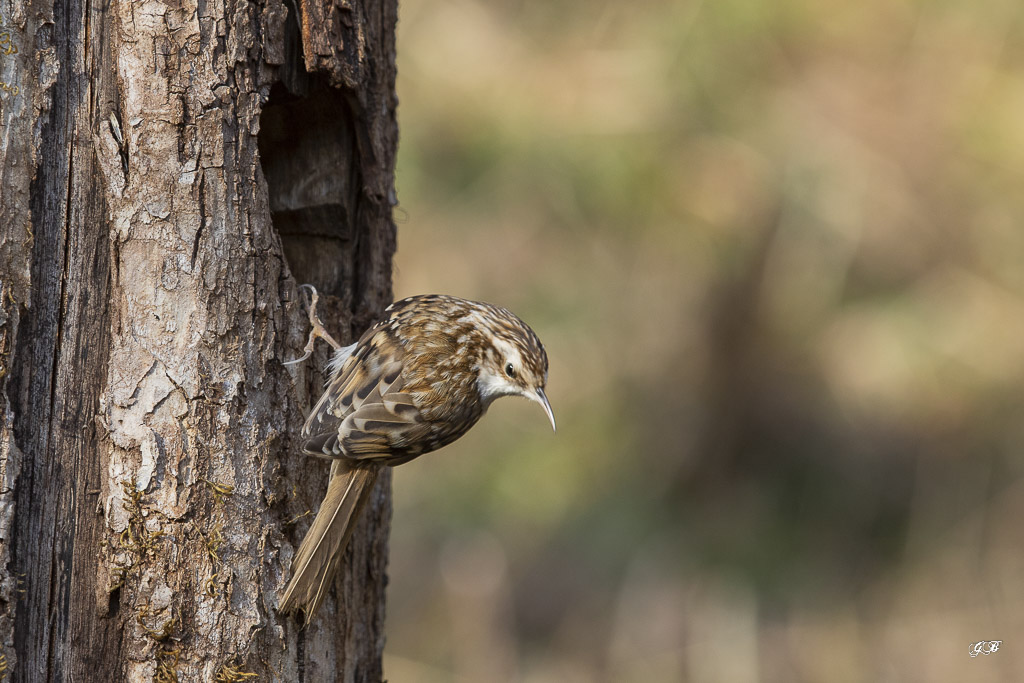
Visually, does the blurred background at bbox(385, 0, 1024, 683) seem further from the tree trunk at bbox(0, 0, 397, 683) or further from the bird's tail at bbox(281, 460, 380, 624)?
the tree trunk at bbox(0, 0, 397, 683)

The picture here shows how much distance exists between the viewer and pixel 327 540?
7.72ft

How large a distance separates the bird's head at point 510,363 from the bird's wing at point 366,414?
0.31 metres

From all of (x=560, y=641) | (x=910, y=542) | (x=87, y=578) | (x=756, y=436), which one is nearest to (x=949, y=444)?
(x=910, y=542)

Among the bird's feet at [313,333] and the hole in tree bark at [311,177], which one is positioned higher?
the hole in tree bark at [311,177]

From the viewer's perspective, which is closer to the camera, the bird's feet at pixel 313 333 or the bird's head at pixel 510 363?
the bird's feet at pixel 313 333

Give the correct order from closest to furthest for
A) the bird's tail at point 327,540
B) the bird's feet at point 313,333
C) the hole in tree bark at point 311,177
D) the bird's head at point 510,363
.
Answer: the bird's tail at point 327,540 < the bird's feet at point 313,333 < the hole in tree bark at point 311,177 < the bird's head at point 510,363

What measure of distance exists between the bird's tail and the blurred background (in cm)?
313

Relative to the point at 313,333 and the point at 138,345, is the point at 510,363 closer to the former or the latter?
the point at 313,333

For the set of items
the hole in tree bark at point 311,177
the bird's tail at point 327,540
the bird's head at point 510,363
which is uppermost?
the hole in tree bark at point 311,177

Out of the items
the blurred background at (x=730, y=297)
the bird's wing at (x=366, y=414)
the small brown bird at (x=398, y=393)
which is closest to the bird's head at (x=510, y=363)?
the small brown bird at (x=398, y=393)

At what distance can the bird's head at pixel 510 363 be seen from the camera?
2.85 meters

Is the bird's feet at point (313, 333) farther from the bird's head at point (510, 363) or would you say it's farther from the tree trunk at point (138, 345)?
the bird's head at point (510, 363)

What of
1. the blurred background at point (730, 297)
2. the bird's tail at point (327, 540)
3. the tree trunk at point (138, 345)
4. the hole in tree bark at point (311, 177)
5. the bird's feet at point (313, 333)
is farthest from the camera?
the blurred background at point (730, 297)

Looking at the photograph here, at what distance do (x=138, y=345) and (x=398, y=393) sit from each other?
731mm
